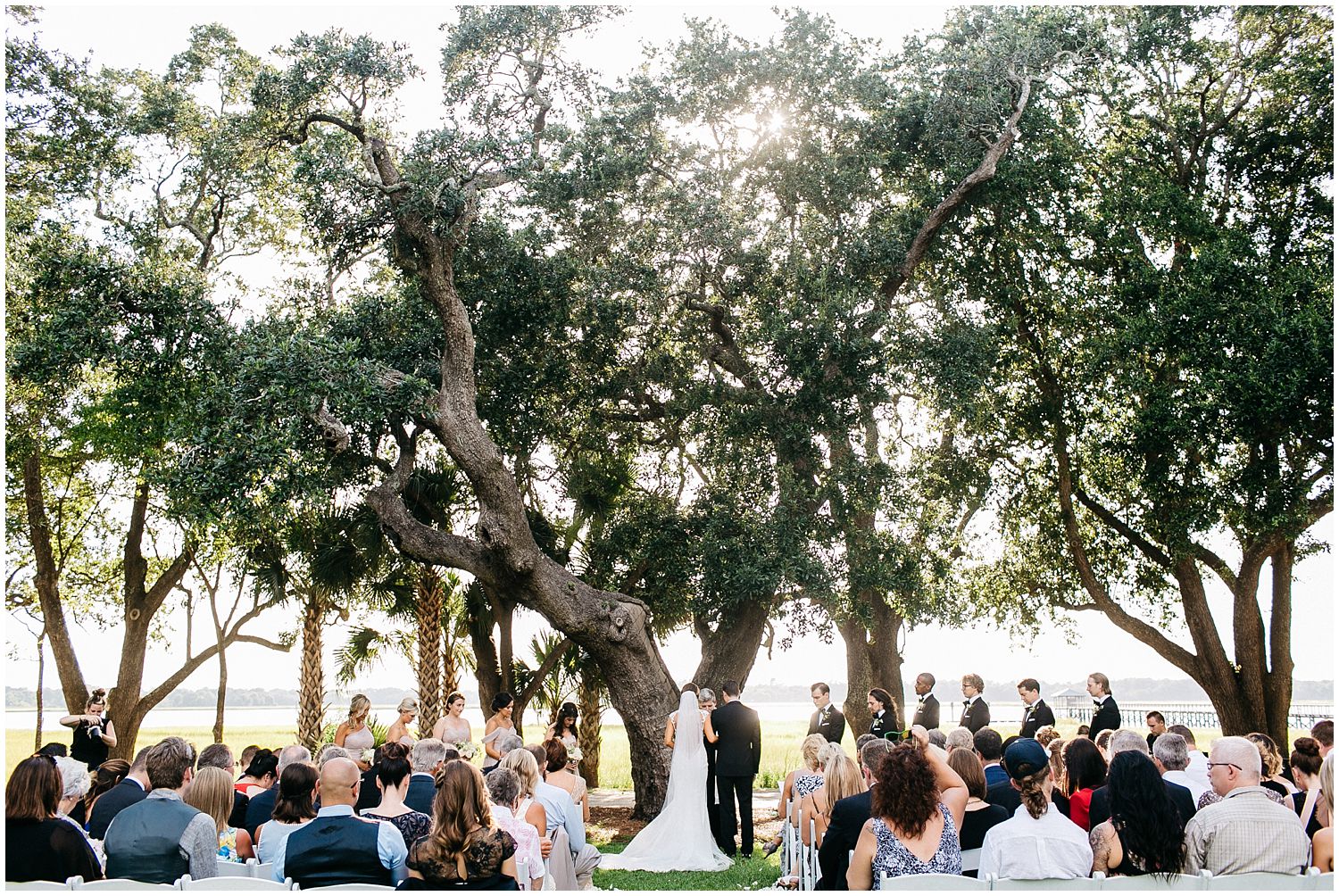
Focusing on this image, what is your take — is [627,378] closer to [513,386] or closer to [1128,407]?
[513,386]

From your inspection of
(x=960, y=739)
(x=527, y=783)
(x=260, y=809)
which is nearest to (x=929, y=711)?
(x=960, y=739)

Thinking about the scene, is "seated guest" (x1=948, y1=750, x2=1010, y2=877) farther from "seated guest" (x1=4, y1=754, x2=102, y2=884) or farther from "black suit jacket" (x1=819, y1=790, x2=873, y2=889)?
"seated guest" (x1=4, y1=754, x2=102, y2=884)

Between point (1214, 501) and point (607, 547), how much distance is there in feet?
31.7

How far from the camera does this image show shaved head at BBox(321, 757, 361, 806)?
16.1 ft

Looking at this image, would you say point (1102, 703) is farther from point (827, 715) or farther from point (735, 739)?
point (735, 739)

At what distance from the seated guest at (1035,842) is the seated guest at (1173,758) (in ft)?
6.37

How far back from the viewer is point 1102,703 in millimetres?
10797

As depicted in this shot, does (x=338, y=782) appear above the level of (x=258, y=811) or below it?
above

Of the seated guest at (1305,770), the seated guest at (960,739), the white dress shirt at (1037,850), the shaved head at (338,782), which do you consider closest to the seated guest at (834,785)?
the seated guest at (960,739)

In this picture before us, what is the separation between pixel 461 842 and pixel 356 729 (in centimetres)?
584

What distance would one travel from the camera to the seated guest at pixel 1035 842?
4.98m

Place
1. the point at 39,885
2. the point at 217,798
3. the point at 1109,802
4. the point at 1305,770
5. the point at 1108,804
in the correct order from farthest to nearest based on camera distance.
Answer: the point at 1305,770, the point at 217,798, the point at 1108,804, the point at 1109,802, the point at 39,885

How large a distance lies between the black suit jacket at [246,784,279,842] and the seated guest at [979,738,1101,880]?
14.4 feet

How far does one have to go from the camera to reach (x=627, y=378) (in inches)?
613
